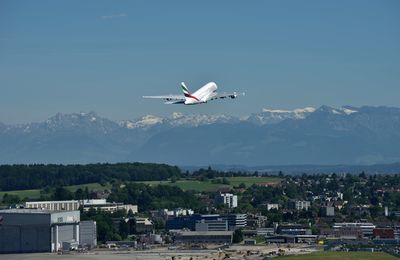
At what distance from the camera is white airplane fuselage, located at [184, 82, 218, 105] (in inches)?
4113

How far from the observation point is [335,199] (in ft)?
637

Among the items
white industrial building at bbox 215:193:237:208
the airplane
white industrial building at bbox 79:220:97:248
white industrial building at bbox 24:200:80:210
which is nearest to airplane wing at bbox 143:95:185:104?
the airplane

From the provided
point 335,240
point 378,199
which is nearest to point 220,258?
point 335,240

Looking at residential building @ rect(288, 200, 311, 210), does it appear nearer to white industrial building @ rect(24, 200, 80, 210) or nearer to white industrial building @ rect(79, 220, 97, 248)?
white industrial building @ rect(24, 200, 80, 210)

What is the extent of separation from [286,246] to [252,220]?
31.1 meters

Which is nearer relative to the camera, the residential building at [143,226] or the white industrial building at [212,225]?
the residential building at [143,226]

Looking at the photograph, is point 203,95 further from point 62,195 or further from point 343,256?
point 62,195

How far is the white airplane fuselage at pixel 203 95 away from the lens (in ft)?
343

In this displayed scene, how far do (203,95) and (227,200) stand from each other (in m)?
73.5

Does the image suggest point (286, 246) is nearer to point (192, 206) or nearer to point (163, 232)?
point (163, 232)

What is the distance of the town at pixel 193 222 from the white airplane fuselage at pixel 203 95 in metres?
13.5

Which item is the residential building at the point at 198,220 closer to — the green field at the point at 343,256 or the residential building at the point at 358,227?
the residential building at the point at 358,227

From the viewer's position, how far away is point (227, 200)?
184 m

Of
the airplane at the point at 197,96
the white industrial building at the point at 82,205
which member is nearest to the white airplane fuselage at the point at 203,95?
the airplane at the point at 197,96
